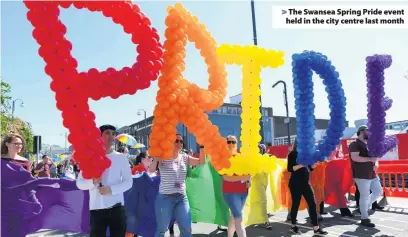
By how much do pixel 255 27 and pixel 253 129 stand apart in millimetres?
8611

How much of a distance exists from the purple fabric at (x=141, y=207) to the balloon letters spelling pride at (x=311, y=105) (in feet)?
8.49

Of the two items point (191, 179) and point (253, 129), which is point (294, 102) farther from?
point (191, 179)

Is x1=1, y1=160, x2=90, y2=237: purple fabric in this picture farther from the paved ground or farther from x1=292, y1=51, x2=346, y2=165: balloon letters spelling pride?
x1=292, y1=51, x2=346, y2=165: balloon letters spelling pride

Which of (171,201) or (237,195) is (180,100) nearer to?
(171,201)

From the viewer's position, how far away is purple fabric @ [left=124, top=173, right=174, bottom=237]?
5977 mm

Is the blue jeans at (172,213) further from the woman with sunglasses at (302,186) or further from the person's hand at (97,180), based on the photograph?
the woman with sunglasses at (302,186)

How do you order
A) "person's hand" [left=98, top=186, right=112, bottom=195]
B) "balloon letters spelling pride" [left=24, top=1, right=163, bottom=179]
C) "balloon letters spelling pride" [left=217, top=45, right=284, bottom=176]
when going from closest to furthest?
"balloon letters spelling pride" [left=24, top=1, right=163, bottom=179] < "person's hand" [left=98, top=186, right=112, bottom=195] < "balloon letters spelling pride" [left=217, top=45, right=284, bottom=176]

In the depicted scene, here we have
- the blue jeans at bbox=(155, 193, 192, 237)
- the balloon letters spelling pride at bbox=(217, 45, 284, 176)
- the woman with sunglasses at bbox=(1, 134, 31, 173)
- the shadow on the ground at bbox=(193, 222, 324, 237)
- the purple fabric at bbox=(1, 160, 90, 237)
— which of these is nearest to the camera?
the blue jeans at bbox=(155, 193, 192, 237)

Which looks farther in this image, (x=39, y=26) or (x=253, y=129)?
(x=253, y=129)

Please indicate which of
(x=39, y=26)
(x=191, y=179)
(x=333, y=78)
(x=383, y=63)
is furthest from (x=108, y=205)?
(x=383, y=63)

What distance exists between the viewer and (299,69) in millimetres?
6062

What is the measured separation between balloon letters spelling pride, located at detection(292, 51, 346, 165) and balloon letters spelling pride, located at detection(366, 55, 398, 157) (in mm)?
1035

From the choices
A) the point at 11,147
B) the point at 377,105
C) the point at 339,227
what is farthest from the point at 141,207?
the point at 377,105

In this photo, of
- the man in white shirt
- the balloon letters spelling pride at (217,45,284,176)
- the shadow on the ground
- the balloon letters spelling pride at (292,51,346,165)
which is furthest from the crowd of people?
the balloon letters spelling pride at (292,51,346,165)
